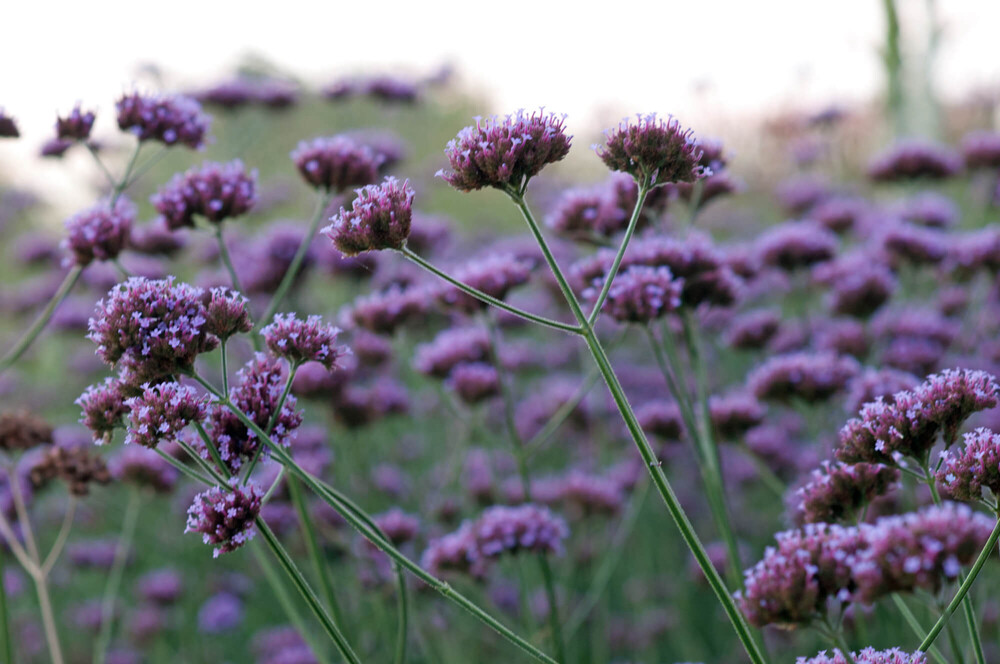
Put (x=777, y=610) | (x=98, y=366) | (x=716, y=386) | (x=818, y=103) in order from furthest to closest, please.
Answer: (x=818, y=103) < (x=98, y=366) < (x=716, y=386) < (x=777, y=610)

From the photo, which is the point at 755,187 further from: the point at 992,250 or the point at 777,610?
the point at 777,610

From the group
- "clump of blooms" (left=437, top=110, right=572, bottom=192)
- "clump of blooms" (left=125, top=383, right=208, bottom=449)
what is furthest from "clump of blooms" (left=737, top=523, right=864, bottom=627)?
"clump of blooms" (left=125, top=383, right=208, bottom=449)

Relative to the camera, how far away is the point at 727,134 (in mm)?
11891

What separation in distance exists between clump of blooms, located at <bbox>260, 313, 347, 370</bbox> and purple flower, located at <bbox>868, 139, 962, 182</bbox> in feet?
14.0

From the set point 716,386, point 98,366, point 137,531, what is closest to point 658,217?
point 716,386

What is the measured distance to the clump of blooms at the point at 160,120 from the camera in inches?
118

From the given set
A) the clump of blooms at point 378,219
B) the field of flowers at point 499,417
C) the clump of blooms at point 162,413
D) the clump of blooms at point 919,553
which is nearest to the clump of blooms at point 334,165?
the field of flowers at point 499,417

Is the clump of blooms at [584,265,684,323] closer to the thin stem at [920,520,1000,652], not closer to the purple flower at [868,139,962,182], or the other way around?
the thin stem at [920,520,1000,652]

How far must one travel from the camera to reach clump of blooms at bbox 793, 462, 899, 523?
6.18 ft

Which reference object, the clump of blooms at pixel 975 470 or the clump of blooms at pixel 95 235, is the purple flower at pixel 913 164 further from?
the clump of blooms at pixel 95 235

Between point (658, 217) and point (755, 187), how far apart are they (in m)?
9.37

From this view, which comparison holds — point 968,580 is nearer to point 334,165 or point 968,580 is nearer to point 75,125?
point 334,165

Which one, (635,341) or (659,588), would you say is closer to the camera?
(659,588)

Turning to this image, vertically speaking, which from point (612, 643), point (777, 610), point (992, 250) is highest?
point (992, 250)
